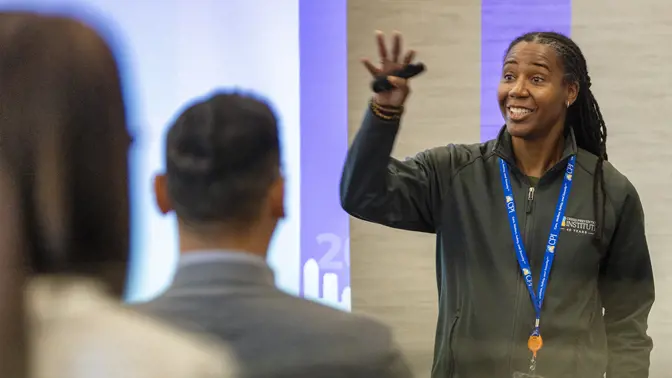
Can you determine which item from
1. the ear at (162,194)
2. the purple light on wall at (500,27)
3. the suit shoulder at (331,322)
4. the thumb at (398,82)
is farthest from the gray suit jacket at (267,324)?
the purple light on wall at (500,27)

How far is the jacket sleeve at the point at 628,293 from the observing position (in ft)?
3.19

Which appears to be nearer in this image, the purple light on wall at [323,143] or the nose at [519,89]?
the nose at [519,89]

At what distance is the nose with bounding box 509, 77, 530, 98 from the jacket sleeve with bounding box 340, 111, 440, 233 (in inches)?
6.5

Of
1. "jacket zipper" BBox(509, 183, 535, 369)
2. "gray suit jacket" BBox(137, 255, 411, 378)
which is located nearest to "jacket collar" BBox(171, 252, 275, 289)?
"gray suit jacket" BBox(137, 255, 411, 378)

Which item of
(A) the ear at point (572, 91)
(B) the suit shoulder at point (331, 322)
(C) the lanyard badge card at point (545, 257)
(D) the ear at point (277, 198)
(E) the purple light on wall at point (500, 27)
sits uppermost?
(E) the purple light on wall at point (500, 27)

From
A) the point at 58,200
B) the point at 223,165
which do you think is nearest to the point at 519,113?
the point at 223,165

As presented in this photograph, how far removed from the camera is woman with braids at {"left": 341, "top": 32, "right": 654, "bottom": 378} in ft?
3.10

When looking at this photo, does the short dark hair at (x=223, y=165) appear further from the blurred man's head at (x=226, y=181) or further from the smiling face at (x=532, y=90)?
the smiling face at (x=532, y=90)

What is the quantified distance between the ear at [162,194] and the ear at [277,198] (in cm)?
16

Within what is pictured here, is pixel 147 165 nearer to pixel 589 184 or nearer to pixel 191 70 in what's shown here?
pixel 191 70

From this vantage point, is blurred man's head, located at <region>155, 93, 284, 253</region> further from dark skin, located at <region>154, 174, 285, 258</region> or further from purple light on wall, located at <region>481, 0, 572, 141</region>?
purple light on wall, located at <region>481, 0, 572, 141</region>

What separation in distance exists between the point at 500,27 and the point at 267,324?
81 cm

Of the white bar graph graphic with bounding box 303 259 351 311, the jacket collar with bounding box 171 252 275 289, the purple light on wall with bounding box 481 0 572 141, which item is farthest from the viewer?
the purple light on wall with bounding box 481 0 572 141

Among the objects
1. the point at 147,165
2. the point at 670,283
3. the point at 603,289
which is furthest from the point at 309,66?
the point at 670,283
